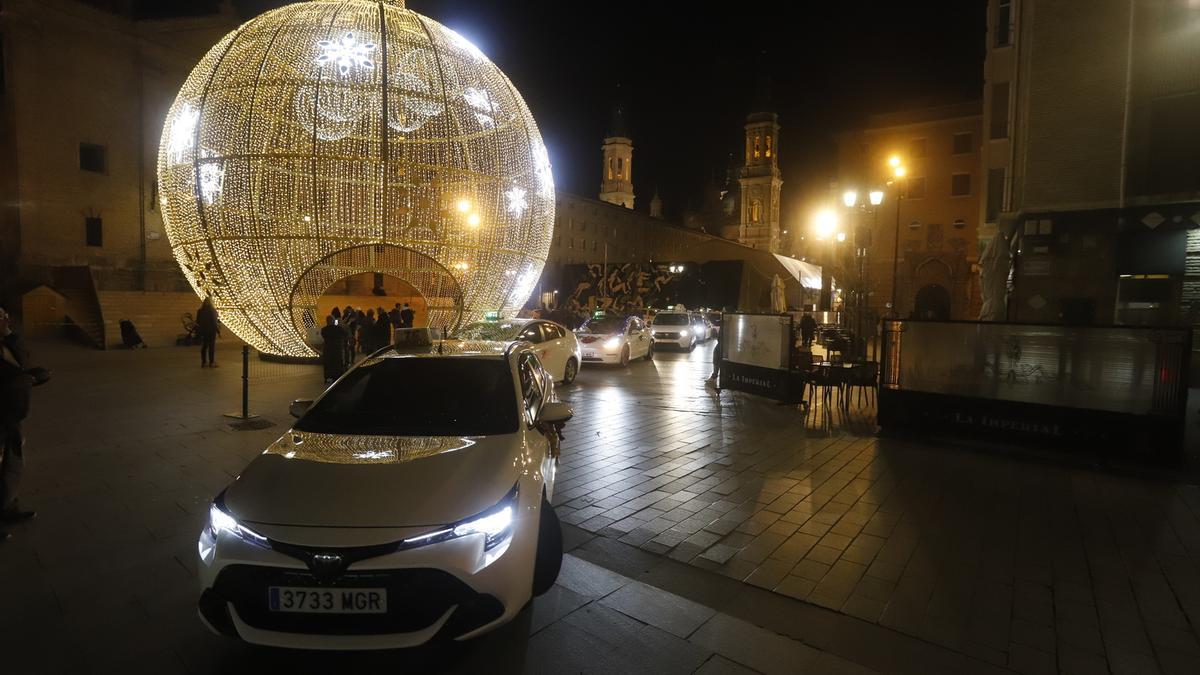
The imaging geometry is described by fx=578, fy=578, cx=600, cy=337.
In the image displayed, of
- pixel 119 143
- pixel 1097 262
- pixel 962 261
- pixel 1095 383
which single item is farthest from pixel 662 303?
pixel 1095 383

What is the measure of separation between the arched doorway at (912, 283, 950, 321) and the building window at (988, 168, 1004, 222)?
11.1 meters

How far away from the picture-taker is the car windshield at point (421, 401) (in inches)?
149

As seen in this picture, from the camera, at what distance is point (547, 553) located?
3.81 m

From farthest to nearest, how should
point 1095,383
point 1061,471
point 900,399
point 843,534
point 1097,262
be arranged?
point 1097,262 < point 900,399 < point 1095,383 < point 1061,471 < point 843,534

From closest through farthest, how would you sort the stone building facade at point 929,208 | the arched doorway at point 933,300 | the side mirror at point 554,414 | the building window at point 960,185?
1. the side mirror at point 554,414
2. the stone building facade at point 929,208
3. the building window at point 960,185
4. the arched doorway at point 933,300

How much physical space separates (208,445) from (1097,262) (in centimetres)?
1739

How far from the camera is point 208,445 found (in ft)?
23.6

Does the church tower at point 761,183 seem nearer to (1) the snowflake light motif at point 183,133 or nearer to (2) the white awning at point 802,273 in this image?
(2) the white awning at point 802,273

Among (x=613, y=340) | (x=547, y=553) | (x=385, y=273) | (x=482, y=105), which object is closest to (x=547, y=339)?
(x=613, y=340)

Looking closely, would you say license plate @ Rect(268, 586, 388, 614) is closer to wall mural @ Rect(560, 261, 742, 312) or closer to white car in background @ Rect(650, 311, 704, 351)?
white car in background @ Rect(650, 311, 704, 351)

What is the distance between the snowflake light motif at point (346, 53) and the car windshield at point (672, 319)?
55.2 feet

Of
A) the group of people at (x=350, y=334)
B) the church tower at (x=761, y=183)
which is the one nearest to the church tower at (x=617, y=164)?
the church tower at (x=761, y=183)

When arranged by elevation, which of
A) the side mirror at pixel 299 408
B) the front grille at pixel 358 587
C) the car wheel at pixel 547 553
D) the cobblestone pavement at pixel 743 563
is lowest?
the cobblestone pavement at pixel 743 563

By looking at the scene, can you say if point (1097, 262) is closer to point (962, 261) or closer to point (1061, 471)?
point (1061, 471)
